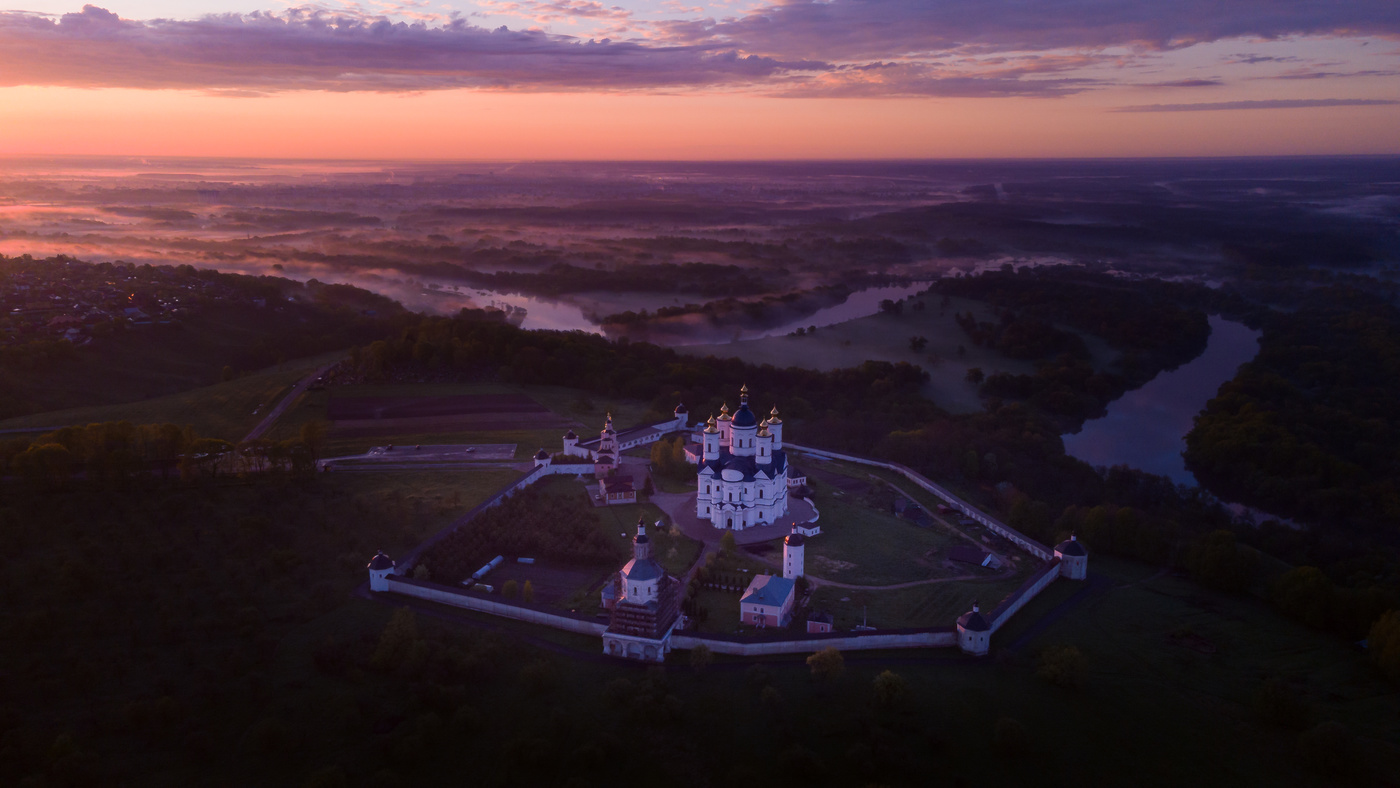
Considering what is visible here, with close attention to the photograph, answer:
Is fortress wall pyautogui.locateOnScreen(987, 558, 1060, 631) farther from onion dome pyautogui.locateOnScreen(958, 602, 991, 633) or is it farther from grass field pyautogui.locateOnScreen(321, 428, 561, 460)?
grass field pyautogui.locateOnScreen(321, 428, 561, 460)

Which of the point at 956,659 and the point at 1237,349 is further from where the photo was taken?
the point at 1237,349

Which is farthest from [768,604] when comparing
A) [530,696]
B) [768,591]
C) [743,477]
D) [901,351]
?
[901,351]

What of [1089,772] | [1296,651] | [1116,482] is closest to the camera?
[1089,772]

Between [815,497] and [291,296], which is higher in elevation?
[291,296]

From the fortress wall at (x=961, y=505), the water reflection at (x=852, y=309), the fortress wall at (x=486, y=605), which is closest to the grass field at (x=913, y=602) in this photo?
the fortress wall at (x=961, y=505)

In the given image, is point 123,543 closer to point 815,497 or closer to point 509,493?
point 509,493

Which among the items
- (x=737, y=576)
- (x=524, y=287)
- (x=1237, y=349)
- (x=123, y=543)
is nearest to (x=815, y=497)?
(x=737, y=576)

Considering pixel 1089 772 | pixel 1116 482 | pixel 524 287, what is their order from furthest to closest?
1. pixel 524 287
2. pixel 1116 482
3. pixel 1089 772

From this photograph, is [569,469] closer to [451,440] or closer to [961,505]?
[451,440]
